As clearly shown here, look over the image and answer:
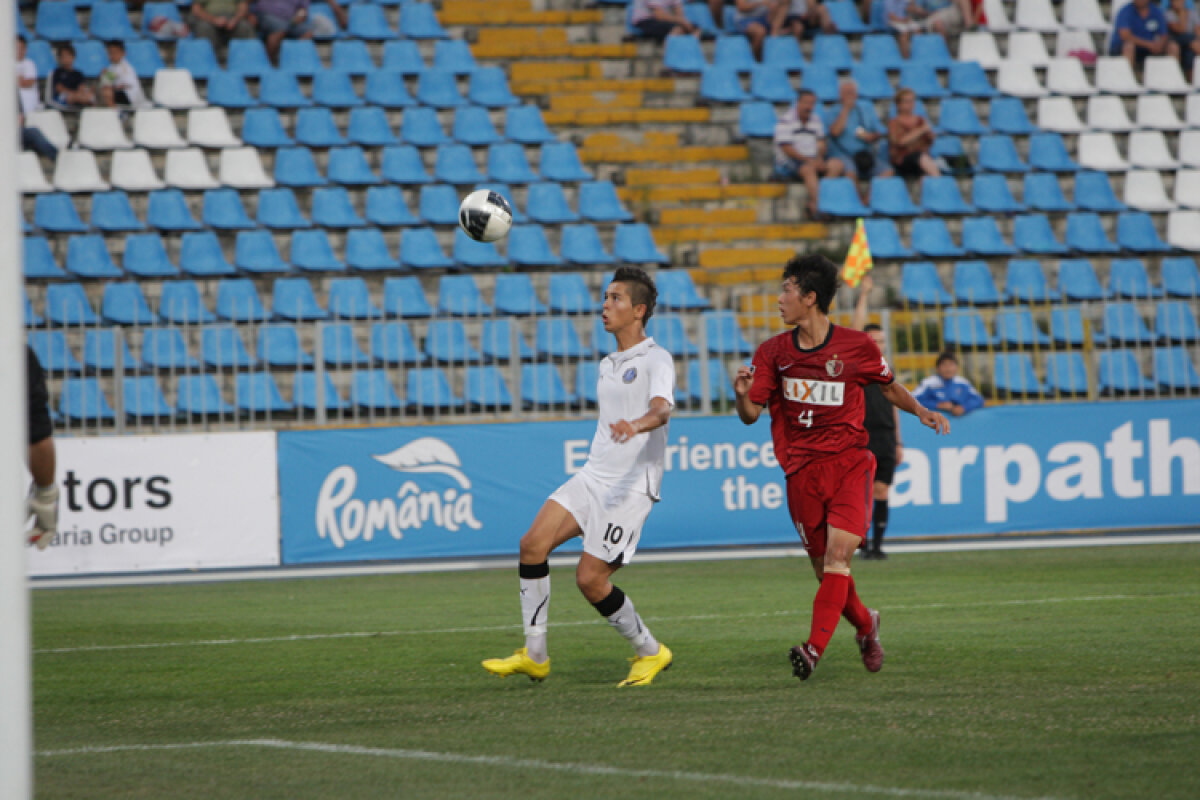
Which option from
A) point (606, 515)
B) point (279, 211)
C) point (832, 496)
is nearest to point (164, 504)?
point (279, 211)

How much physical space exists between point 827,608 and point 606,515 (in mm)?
1165

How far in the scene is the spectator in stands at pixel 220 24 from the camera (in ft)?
71.3

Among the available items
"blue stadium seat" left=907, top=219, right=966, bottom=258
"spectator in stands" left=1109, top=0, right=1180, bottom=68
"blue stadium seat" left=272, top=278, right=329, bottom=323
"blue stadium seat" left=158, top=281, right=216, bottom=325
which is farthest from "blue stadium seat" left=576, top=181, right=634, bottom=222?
"spectator in stands" left=1109, top=0, right=1180, bottom=68

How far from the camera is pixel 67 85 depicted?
20000 mm

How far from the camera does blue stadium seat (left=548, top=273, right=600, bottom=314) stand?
57.8 feet

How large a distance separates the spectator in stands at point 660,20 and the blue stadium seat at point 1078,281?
697cm

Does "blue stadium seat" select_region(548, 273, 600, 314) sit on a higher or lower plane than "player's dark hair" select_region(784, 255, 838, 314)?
higher

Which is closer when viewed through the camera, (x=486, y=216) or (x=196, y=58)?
(x=486, y=216)

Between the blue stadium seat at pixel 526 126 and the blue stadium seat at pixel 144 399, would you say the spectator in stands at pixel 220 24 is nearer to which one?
the blue stadium seat at pixel 526 126

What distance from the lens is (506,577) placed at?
1361 cm

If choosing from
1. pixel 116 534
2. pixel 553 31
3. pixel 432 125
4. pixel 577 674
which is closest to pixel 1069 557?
pixel 577 674

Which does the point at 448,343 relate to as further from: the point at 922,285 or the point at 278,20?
the point at 278,20

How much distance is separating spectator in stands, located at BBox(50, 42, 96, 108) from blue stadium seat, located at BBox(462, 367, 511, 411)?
25.0ft

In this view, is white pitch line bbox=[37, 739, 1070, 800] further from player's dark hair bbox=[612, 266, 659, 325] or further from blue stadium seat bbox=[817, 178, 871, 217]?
blue stadium seat bbox=[817, 178, 871, 217]
